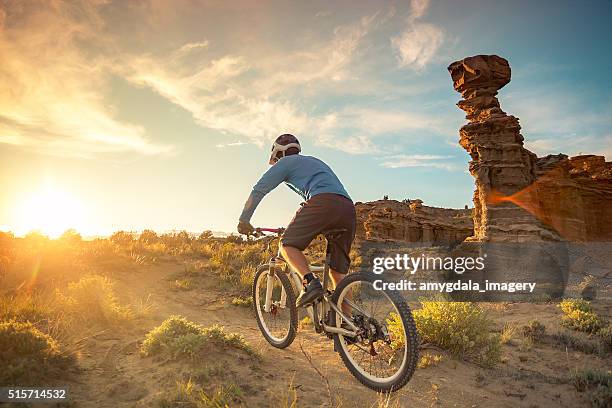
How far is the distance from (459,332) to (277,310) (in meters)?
3.34

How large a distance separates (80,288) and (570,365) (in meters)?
9.80

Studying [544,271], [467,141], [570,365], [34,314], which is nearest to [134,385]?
[34,314]

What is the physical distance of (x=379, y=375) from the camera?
4.89 meters

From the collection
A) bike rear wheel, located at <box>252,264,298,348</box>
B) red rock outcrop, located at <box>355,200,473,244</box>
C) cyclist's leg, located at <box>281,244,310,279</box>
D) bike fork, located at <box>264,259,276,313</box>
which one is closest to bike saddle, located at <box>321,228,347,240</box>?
cyclist's leg, located at <box>281,244,310,279</box>

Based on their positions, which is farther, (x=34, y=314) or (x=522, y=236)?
(x=522, y=236)

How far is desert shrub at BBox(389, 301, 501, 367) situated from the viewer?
6.79 m

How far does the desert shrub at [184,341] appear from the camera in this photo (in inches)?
194

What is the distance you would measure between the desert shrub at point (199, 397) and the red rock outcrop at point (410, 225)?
150 feet

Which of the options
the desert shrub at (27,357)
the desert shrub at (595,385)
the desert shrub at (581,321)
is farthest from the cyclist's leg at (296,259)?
the desert shrub at (581,321)

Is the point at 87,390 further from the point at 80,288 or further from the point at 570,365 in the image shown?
the point at 570,365

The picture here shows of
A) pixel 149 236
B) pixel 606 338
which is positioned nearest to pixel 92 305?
pixel 606 338

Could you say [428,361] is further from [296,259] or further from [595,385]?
[296,259]

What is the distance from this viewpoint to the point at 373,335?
430 cm

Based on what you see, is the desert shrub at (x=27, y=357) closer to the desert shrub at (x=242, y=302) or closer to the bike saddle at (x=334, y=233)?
the bike saddle at (x=334, y=233)
